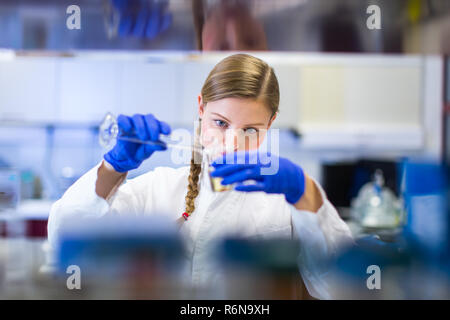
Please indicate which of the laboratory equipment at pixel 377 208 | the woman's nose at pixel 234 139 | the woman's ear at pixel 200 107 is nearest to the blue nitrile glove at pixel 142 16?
the woman's ear at pixel 200 107

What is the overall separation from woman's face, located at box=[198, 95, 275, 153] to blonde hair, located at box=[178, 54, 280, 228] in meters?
0.01

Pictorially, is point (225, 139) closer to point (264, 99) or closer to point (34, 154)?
point (264, 99)

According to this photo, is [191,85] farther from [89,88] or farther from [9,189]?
[9,189]

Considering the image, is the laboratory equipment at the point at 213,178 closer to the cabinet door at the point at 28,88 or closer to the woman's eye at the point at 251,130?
the woman's eye at the point at 251,130

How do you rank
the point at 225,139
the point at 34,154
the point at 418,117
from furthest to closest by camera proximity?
1. the point at 418,117
2. the point at 34,154
3. the point at 225,139

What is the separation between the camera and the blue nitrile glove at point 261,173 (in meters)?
0.74

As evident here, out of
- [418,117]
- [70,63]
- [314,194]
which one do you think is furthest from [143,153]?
[418,117]

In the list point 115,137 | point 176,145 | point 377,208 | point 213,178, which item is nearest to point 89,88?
point 115,137

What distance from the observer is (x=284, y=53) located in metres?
0.82

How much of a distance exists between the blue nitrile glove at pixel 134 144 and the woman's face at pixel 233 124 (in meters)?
0.09

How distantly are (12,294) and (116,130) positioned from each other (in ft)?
1.33

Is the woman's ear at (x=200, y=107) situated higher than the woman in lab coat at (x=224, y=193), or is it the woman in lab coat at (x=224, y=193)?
the woman's ear at (x=200, y=107)

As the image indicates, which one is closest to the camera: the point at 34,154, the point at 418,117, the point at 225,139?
the point at 225,139

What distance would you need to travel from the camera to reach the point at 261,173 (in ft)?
2.48
